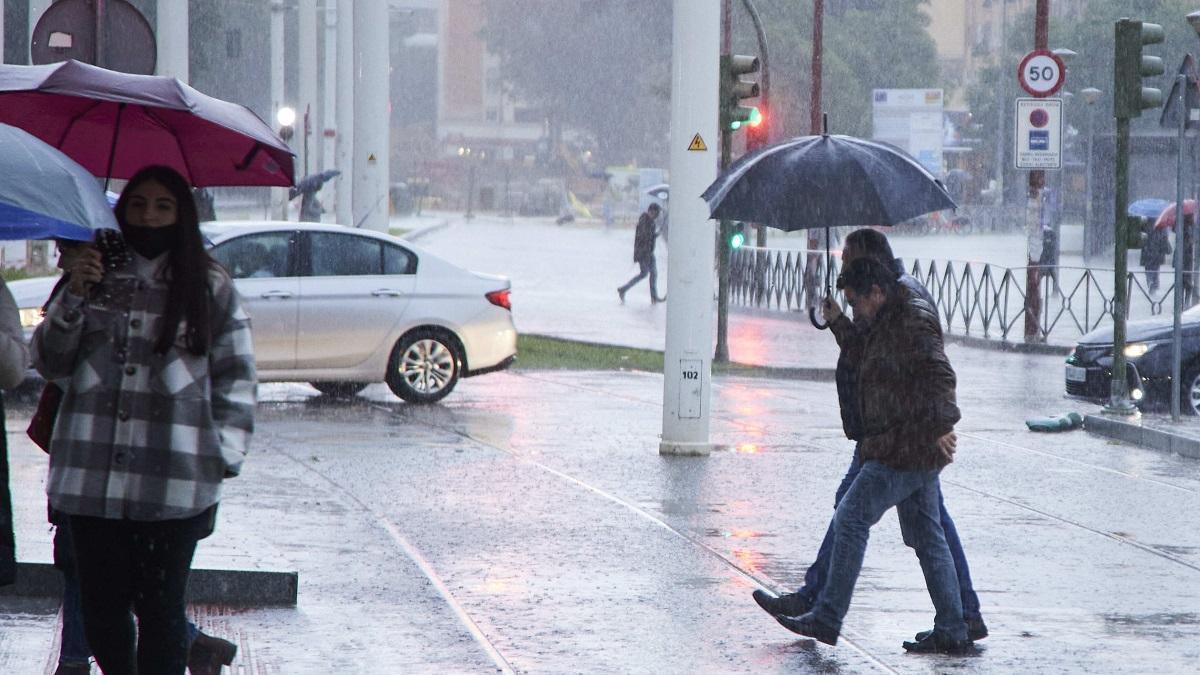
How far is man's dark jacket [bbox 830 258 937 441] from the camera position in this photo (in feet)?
23.0

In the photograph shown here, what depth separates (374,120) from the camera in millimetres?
23344

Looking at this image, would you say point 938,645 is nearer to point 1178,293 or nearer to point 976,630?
point 976,630

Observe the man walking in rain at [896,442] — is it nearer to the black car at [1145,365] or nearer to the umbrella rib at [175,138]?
the umbrella rib at [175,138]

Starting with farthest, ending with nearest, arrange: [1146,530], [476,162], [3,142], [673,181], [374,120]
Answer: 1. [476,162]
2. [374,120]
3. [673,181]
4. [1146,530]
5. [3,142]

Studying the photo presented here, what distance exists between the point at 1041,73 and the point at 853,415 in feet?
57.5

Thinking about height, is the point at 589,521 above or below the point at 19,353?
below

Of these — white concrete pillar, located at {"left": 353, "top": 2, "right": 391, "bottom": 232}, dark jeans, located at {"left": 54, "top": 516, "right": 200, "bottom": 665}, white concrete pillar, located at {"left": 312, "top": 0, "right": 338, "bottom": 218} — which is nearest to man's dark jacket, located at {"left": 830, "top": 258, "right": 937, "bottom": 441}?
dark jeans, located at {"left": 54, "top": 516, "right": 200, "bottom": 665}

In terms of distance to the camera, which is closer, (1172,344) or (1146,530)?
(1146,530)

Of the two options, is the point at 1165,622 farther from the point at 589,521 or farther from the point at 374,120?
the point at 374,120

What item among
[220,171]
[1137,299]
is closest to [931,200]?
[220,171]

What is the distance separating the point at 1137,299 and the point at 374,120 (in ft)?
47.9

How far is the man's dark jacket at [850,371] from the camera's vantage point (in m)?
7.02

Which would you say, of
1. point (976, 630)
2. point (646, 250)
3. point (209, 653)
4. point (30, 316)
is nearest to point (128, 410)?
point (209, 653)

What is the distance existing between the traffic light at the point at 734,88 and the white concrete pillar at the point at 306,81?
23.0m
